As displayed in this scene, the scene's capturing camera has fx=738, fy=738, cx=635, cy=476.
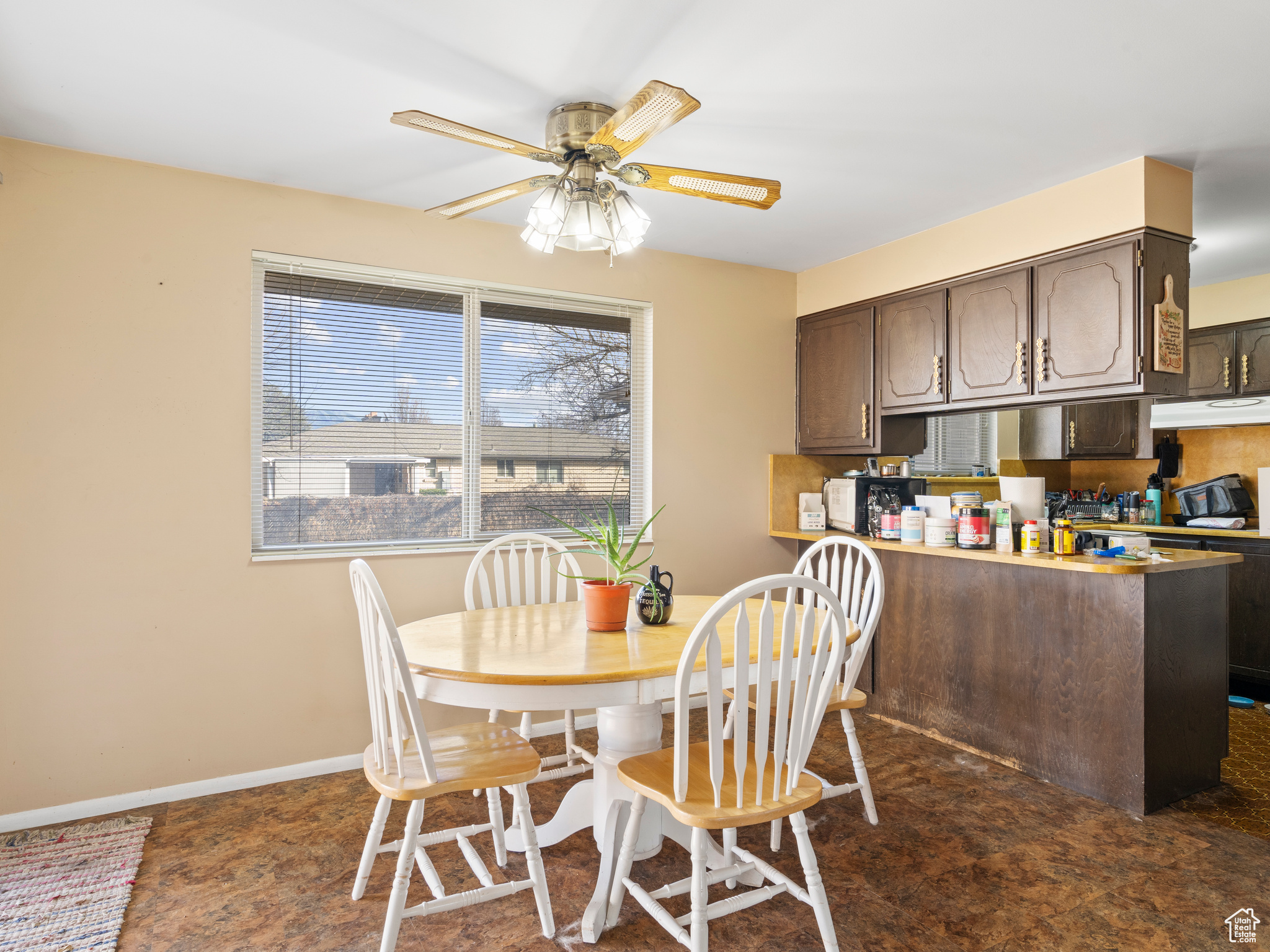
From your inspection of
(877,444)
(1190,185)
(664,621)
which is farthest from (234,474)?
(1190,185)

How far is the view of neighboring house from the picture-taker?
3.01 meters

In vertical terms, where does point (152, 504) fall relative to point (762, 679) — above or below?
above

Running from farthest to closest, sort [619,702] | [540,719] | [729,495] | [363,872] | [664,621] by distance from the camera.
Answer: [729,495]
[540,719]
[664,621]
[363,872]
[619,702]

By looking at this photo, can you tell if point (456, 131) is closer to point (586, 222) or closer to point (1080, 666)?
point (586, 222)

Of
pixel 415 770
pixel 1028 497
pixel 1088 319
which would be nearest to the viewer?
pixel 415 770

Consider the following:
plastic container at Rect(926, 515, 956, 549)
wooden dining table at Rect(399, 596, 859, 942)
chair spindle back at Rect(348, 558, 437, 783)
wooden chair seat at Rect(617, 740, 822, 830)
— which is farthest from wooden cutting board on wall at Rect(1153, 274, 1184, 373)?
chair spindle back at Rect(348, 558, 437, 783)

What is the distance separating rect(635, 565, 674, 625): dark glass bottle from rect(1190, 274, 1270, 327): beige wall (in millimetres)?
4057

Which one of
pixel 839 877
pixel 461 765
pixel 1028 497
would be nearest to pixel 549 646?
pixel 461 765

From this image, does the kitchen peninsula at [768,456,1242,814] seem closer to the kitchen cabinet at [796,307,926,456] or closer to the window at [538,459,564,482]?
the kitchen cabinet at [796,307,926,456]

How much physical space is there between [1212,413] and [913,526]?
7.58ft

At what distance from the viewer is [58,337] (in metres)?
2.54

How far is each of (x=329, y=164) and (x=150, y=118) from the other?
553 millimetres

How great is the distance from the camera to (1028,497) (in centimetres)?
313

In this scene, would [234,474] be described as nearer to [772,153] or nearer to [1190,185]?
[772,153]
